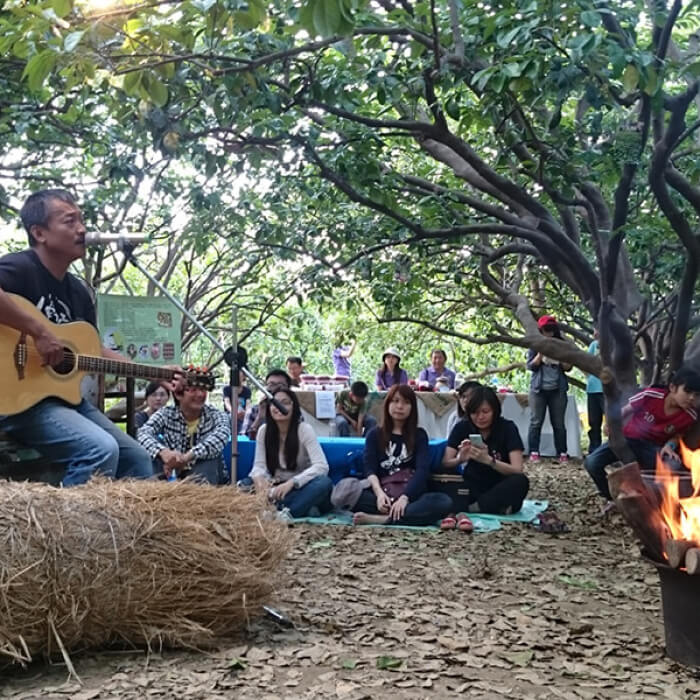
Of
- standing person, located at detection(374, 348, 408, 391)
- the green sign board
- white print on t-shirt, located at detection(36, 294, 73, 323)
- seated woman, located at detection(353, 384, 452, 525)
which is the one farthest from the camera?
standing person, located at detection(374, 348, 408, 391)

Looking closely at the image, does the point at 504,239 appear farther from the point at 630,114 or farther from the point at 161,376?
the point at 161,376

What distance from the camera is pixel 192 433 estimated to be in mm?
5918

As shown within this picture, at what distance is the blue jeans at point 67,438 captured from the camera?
3.53m

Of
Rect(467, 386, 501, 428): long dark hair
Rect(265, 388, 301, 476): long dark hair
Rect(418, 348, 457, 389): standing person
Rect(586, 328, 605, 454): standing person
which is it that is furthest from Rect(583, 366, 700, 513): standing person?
Rect(418, 348, 457, 389): standing person

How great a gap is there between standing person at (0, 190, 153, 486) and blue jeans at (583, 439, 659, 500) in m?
3.61

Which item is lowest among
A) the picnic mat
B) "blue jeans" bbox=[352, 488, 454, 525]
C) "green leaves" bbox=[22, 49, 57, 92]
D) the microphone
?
the picnic mat

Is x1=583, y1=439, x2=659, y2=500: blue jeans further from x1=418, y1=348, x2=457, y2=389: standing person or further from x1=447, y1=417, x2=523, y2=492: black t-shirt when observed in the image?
x1=418, y1=348, x2=457, y2=389: standing person

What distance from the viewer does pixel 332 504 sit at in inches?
260

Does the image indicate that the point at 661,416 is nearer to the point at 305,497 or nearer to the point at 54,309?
the point at 305,497

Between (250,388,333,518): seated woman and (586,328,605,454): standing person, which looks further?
(586,328,605,454): standing person

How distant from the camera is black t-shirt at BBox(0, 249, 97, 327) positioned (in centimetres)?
367

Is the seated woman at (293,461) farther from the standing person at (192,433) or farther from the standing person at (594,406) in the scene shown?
the standing person at (594,406)

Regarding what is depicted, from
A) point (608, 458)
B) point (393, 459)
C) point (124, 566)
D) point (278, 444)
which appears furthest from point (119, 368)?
point (608, 458)

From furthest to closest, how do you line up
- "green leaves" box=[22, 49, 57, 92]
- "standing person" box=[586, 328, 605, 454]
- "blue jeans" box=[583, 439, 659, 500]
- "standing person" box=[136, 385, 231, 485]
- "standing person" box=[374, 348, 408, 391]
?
"standing person" box=[374, 348, 408, 391], "standing person" box=[586, 328, 605, 454], "blue jeans" box=[583, 439, 659, 500], "standing person" box=[136, 385, 231, 485], "green leaves" box=[22, 49, 57, 92]
